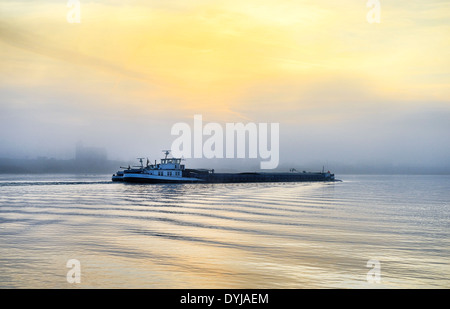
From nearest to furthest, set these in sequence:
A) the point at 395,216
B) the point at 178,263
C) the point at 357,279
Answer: the point at 357,279, the point at 178,263, the point at 395,216

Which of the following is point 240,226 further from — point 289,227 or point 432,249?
point 432,249

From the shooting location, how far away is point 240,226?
30.2 metres

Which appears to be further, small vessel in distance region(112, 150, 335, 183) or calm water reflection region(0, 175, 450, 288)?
A: small vessel in distance region(112, 150, 335, 183)

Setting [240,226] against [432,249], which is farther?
[240,226]

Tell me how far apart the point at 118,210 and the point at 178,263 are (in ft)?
82.1

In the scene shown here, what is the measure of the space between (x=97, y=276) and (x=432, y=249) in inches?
685

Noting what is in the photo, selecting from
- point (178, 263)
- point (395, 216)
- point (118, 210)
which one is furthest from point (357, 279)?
point (118, 210)

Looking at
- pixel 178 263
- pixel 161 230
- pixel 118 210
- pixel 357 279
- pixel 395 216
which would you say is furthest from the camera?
pixel 118 210

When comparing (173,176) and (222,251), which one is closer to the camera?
(222,251)

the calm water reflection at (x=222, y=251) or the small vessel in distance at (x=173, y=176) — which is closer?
the calm water reflection at (x=222, y=251)
